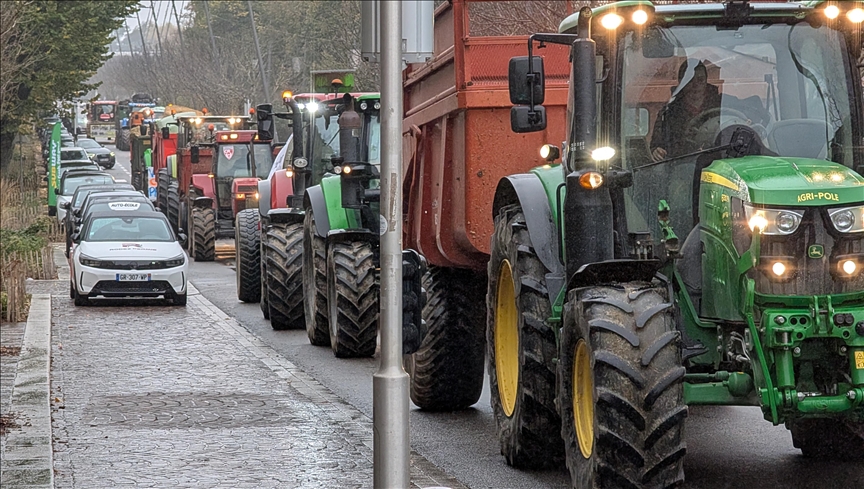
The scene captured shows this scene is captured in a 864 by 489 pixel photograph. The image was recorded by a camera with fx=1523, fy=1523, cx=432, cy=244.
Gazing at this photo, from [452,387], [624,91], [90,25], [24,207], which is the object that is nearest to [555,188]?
[624,91]

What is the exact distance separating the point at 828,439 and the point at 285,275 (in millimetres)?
9979

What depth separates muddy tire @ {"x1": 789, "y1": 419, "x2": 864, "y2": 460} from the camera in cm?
927

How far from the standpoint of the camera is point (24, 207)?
39750 mm

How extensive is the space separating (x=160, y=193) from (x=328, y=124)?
80.0ft

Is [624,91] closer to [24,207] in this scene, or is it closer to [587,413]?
[587,413]

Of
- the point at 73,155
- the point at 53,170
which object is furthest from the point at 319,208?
the point at 73,155

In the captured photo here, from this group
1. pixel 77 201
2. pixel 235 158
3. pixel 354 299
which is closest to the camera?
pixel 354 299

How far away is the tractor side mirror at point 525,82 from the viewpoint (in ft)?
26.7

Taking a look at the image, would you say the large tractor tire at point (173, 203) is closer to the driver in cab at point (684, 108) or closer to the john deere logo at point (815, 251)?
the driver in cab at point (684, 108)

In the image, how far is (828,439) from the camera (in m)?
9.34

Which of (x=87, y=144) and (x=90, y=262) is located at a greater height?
(x=87, y=144)

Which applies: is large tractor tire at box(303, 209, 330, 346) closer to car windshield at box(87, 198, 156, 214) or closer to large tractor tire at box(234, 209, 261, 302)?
large tractor tire at box(234, 209, 261, 302)

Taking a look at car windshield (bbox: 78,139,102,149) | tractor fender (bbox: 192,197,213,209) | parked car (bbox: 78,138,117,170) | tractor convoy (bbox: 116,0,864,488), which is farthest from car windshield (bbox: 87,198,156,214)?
car windshield (bbox: 78,139,102,149)

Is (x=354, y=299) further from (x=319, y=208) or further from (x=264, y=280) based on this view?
(x=264, y=280)
